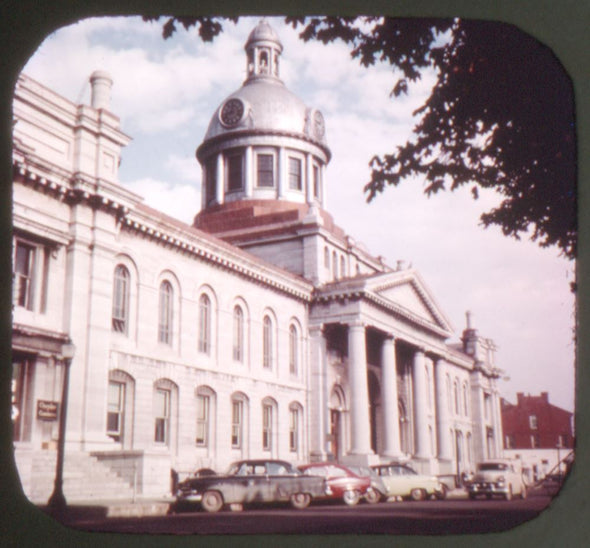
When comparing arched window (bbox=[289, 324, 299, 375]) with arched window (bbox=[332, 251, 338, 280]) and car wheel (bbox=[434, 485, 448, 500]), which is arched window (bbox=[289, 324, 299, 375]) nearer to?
arched window (bbox=[332, 251, 338, 280])

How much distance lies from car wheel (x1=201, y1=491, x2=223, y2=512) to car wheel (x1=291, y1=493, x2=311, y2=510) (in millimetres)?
991

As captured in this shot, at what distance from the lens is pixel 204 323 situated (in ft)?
59.9

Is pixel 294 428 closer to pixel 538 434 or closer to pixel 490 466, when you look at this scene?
pixel 490 466

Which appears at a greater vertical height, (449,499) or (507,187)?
(507,187)

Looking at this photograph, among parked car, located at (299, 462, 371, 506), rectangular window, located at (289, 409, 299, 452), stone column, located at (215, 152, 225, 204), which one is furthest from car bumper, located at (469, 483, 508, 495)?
rectangular window, located at (289, 409, 299, 452)

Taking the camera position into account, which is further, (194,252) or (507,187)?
(194,252)

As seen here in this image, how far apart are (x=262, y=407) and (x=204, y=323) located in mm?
4681

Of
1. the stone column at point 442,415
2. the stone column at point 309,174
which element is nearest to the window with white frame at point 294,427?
the stone column at point 309,174

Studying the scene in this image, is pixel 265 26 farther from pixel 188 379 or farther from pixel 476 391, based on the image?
pixel 188 379

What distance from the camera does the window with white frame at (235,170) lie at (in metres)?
23.8

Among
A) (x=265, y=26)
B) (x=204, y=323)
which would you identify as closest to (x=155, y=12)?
(x=265, y=26)

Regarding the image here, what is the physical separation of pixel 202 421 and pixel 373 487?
673cm

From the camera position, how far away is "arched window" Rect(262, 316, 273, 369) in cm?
1978

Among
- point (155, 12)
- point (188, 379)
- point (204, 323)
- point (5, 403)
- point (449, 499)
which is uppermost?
point (155, 12)
